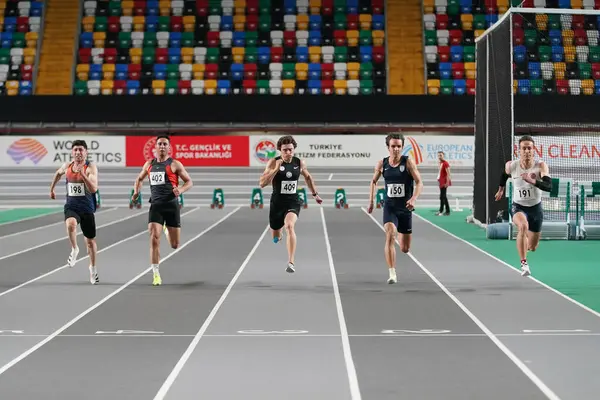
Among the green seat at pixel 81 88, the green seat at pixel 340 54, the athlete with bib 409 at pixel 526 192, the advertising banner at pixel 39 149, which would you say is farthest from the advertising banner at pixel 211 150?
the athlete with bib 409 at pixel 526 192

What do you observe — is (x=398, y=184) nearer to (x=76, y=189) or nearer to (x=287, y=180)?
(x=287, y=180)

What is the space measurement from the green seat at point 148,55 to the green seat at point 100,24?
92.9 inches

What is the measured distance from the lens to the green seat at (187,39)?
132ft

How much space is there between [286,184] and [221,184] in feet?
68.2

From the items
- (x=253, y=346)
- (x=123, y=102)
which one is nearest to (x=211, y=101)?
(x=123, y=102)

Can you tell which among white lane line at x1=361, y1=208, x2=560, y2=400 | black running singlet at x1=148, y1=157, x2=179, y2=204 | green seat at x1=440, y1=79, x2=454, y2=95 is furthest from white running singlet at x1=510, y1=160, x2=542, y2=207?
green seat at x1=440, y1=79, x2=454, y2=95

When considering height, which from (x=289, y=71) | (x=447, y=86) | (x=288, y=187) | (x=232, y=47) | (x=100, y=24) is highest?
(x=100, y=24)

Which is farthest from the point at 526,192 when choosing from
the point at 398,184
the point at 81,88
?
the point at 81,88

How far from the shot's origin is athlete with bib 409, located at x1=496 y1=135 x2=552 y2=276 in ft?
47.1

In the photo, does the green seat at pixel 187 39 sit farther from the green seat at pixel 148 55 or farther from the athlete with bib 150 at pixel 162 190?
the athlete with bib 150 at pixel 162 190

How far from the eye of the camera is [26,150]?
114 ft

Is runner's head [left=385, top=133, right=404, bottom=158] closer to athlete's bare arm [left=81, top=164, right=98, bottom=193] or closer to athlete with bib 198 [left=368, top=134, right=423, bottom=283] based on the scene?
athlete with bib 198 [left=368, top=134, right=423, bottom=283]

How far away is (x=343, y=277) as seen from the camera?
14.8 meters

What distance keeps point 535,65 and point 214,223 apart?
15479 millimetres
